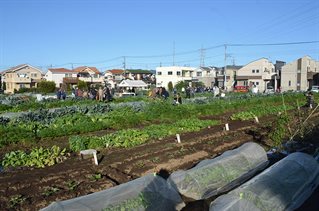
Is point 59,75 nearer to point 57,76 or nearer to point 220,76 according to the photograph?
point 57,76

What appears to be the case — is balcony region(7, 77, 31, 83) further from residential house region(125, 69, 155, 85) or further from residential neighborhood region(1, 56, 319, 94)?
residential house region(125, 69, 155, 85)

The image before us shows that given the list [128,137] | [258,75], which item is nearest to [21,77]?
[258,75]

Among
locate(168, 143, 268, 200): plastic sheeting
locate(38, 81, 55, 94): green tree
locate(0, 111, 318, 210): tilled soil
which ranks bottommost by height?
locate(0, 111, 318, 210): tilled soil

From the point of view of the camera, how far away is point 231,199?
16.1 feet

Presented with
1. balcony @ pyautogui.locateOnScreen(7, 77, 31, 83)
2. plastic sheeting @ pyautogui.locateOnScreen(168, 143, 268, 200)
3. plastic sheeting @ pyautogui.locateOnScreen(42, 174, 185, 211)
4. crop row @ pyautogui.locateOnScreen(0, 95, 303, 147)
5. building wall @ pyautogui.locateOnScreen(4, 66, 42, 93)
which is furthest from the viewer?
building wall @ pyautogui.locateOnScreen(4, 66, 42, 93)

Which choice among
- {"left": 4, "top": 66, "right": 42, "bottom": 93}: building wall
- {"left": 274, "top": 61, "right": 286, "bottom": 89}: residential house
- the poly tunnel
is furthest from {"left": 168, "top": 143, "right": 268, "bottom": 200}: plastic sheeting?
{"left": 4, "top": 66, "right": 42, "bottom": 93}: building wall

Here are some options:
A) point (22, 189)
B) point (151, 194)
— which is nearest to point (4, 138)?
point (22, 189)

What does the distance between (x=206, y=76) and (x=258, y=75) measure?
1699 centimetres

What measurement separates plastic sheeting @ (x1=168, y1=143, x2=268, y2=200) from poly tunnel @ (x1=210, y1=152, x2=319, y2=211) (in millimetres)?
817

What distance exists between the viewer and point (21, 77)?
75.2 meters

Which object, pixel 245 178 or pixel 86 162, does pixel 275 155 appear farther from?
pixel 86 162

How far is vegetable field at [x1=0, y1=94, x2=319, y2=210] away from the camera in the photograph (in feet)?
22.5

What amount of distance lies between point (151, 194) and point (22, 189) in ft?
10.2

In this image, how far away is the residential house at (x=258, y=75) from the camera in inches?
2685
